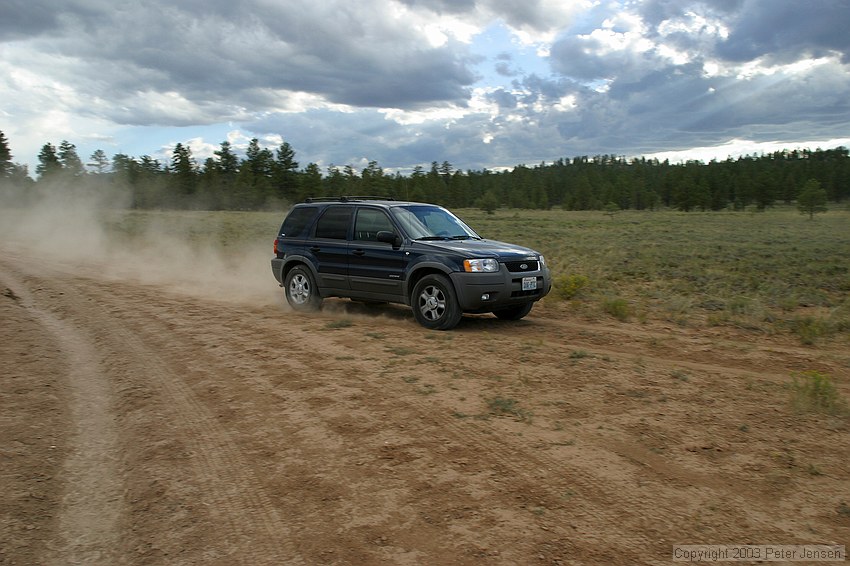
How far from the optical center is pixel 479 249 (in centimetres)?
906

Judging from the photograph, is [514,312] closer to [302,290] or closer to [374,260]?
[374,260]

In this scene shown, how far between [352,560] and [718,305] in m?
10.2

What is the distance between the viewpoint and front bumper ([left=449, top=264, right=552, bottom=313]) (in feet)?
28.7

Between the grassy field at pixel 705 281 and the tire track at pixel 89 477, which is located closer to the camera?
the tire track at pixel 89 477

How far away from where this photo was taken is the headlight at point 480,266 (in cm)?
877

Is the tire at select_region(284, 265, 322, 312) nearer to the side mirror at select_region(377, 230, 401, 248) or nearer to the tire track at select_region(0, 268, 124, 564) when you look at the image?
the side mirror at select_region(377, 230, 401, 248)

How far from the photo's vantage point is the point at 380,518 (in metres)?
3.74

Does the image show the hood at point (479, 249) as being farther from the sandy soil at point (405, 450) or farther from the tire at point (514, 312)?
the sandy soil at point (405, 450)

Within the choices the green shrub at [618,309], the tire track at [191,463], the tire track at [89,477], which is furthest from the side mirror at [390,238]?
the tire track at [89,477]

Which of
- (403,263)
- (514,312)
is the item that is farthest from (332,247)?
(514,312)

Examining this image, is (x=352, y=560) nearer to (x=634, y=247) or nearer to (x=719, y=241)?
(x=634, y=247)

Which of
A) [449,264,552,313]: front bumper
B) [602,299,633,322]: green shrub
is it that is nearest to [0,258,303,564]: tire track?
[449,264,552,313]: front bumper

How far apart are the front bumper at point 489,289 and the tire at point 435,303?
0.47ft

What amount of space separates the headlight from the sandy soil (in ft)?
3.13
